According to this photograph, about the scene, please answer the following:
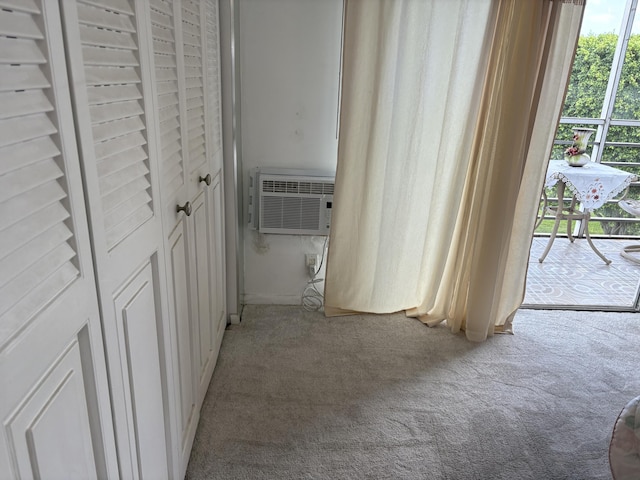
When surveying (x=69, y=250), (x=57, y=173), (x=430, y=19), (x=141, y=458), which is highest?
(x=430, y=19)

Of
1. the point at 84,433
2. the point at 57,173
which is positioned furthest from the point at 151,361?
the point at 57,173

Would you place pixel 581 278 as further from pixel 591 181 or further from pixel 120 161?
pixel 120 161

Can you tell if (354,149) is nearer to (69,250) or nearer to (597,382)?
(597,382)

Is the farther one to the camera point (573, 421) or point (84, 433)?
point (573, 421)

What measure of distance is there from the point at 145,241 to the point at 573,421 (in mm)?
1897

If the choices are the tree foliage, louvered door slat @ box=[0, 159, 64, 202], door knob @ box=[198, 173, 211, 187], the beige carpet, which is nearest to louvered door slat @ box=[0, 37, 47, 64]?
louvered door slat @ box=[0, 159, 64, 202]

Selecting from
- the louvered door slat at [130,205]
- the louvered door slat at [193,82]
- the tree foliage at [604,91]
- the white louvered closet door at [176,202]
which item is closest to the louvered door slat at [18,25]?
the louvered door slat at [130,205]

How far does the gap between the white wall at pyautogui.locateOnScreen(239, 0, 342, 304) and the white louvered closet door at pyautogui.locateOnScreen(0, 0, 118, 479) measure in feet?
6.05

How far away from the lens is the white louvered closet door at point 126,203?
2.63 ft

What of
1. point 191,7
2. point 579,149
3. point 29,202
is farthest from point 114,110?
point 579,149

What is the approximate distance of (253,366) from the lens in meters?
2.25

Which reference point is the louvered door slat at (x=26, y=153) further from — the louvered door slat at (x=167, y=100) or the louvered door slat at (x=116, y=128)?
the louvered door slat at (x=167, y=100)

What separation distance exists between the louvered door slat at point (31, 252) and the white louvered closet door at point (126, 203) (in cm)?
10

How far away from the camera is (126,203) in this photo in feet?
3.22
